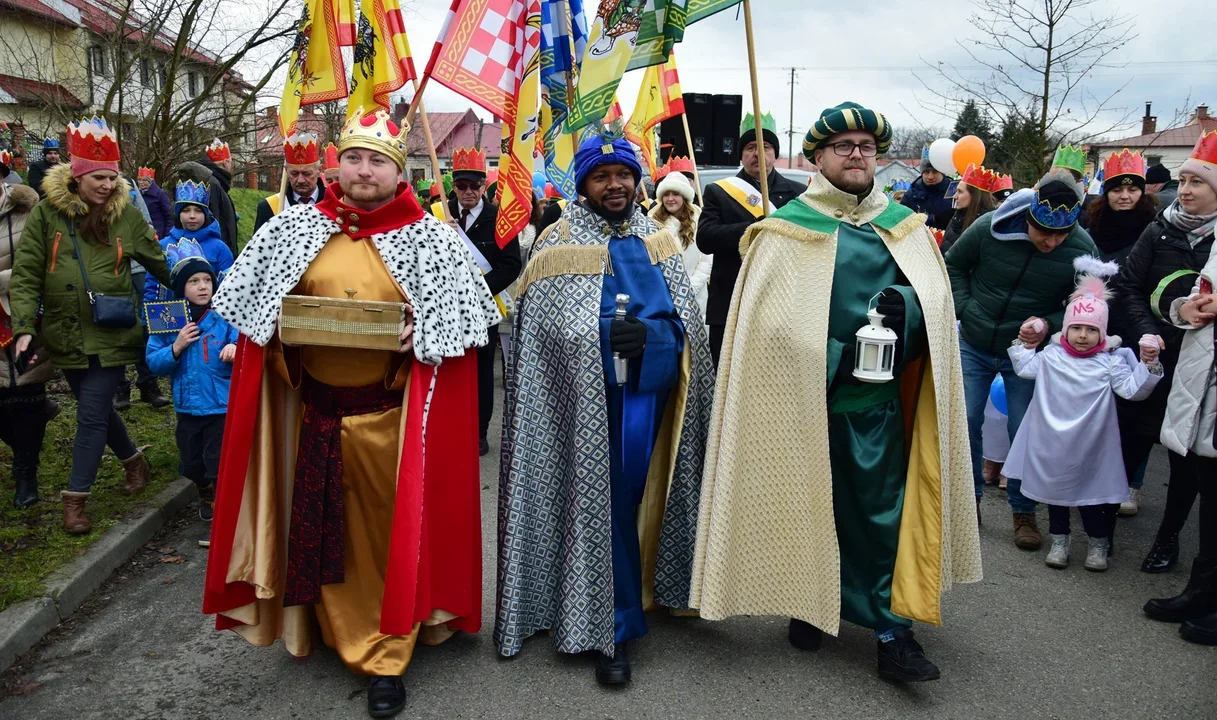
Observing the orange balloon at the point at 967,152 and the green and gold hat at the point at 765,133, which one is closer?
the green and gold hat at the point at 765,133

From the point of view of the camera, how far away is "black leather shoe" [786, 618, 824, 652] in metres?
3.75

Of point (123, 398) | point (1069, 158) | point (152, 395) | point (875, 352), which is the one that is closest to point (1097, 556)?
point (875, 352)

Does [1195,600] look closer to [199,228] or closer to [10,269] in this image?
[199,228]

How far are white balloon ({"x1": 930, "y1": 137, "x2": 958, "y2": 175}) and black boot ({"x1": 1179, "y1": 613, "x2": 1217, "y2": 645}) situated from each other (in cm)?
639

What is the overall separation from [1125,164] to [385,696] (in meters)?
5.41

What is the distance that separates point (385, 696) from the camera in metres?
3.28

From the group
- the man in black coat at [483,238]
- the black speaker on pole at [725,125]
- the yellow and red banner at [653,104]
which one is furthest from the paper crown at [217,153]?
the black speaker on pole at [725,125]

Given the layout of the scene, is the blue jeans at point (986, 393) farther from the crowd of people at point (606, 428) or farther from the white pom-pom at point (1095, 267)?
the crowd of people at point (606, 428)

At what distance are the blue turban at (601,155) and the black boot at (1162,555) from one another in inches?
135

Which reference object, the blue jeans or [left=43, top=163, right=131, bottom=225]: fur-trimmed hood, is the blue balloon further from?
[left=43, top=163, right=131, bottom=225]: fur-trimmed hood

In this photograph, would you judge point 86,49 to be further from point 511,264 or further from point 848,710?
point 848,710

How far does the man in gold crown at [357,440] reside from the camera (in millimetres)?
3309

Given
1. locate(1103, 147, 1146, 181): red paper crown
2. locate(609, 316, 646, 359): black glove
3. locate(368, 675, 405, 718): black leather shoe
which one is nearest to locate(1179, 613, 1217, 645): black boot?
locate(609, 316, 646, 359): black glove

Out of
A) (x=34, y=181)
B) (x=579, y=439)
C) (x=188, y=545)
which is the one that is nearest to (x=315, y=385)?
(x=579, y=439)
